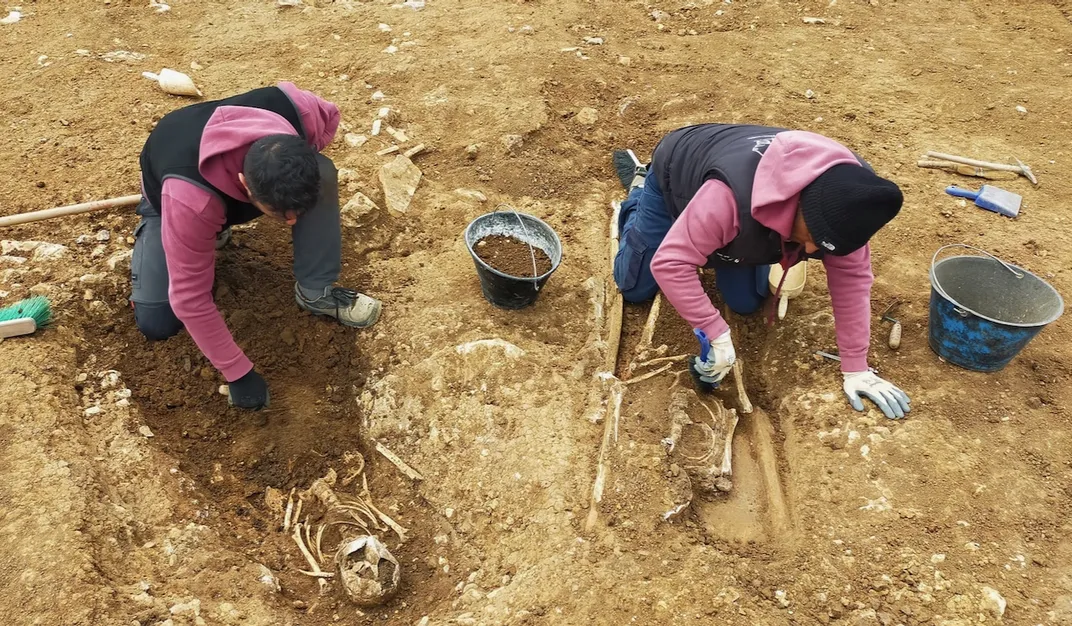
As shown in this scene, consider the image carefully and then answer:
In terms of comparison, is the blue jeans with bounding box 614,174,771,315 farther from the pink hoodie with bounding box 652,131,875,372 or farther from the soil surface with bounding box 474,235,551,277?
the pink hoodie with bounding box 652,131,875,372

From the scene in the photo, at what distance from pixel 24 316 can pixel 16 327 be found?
0.06 meters

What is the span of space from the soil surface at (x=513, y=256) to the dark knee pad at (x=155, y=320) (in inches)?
58.3

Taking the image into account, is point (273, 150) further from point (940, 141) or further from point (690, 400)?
point (940, 141)

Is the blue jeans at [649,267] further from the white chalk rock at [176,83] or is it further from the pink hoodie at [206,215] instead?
the white chalk rock at [176,83]

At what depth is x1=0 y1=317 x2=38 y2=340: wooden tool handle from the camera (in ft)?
9.89

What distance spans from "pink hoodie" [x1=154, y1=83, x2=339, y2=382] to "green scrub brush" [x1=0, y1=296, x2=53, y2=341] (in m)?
0.83

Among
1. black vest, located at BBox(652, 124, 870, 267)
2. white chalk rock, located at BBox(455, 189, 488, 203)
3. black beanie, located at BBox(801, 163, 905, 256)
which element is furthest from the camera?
white chalk rock, located at BBox(455, 189, 488, 203)

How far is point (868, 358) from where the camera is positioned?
3.38 m

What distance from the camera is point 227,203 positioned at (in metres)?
2.86

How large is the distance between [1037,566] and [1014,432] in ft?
2.06

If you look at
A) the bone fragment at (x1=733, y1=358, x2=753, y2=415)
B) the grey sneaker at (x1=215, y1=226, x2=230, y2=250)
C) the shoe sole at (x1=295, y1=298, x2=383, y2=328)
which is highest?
the grey sneaker at (x1=215, y1=226, x2=230, y2=250)

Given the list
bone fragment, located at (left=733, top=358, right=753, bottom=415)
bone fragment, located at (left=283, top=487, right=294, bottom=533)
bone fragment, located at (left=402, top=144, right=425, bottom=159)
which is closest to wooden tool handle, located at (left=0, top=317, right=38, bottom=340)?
bone fragment, located at (left=283, top=487, right=294, bottom=533)

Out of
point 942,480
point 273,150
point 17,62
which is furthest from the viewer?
point 17,62

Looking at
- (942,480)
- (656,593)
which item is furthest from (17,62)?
(942,480)
